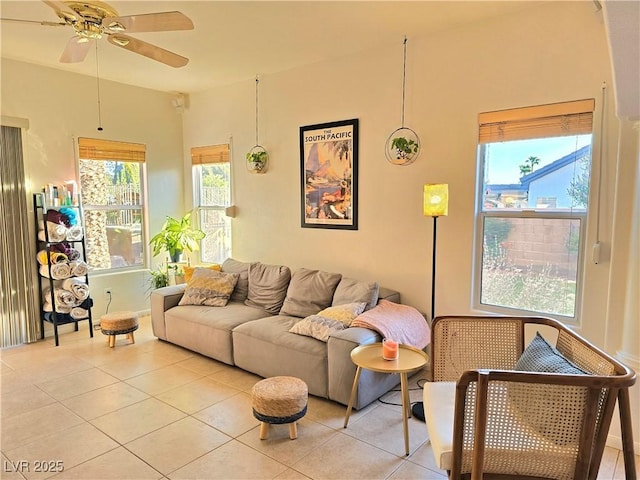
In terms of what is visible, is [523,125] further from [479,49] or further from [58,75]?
[58,75]

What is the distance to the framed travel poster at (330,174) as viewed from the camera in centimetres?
388

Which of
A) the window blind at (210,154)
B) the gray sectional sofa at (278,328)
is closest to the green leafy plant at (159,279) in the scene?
the gray sectional sofa at (278,328)

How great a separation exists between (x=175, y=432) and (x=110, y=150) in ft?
11.3

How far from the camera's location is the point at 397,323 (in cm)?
311

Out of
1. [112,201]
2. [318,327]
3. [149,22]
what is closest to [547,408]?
[318,327]

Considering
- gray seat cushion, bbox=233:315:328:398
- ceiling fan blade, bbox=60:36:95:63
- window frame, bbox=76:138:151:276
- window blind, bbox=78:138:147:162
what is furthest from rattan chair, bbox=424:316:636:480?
window blind, bbox=78:138:147:162

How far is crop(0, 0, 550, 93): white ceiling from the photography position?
2.84 meters

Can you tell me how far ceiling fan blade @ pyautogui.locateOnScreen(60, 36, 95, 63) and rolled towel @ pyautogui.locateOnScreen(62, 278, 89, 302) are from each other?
7.62ft

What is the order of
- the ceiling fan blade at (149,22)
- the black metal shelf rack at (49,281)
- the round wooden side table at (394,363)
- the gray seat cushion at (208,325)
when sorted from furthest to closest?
the black metal shelf rack at (49,281) → the gray seat cushion at (208,325) → the round wooden side table at (394,363) → the ceiling fan blade at (149,22)

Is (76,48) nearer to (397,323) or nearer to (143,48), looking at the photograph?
(143,48)

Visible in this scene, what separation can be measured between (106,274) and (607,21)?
4.98 m

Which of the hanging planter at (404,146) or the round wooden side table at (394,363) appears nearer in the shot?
the round wooden side table at (394,363)

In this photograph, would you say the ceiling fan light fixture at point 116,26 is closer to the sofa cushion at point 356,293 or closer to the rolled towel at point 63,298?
the sofa cushion at point 356,293

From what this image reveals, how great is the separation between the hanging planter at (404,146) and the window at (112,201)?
319 centimetres
